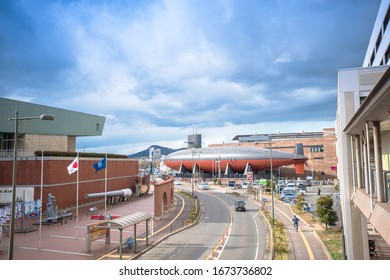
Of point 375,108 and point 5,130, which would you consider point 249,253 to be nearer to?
point 375,108

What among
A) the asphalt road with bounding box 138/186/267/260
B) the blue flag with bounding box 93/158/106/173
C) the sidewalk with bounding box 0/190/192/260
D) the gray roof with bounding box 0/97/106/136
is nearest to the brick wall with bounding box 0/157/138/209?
the gray roof with bounding box 0/97/106/136

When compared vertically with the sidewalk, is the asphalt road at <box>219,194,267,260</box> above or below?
below

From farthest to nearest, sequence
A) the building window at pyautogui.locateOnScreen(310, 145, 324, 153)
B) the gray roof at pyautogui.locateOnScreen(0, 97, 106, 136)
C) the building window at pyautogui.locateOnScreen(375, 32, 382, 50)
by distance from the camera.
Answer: the building window at pyautogui.locateOnScreen(310, 145, 324, 153) → the building window at pyautogui.locateOnScreen(375, 32, 382, 50) → the gray roof at pyautogui.locateOnScreen(0, 97, 106, 136)

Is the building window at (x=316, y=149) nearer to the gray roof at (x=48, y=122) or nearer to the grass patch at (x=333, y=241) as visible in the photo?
the gray roof at (x=48, y=122)

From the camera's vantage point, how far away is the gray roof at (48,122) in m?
23.3

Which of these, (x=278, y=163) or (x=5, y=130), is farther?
(x=278, y=163)

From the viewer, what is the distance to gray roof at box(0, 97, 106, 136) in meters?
23.3

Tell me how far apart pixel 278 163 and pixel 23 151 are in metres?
57.3

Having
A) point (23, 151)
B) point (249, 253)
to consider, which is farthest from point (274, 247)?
point (23, 151)

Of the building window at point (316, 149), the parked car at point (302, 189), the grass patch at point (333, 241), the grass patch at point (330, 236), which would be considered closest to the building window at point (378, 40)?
the grass patch at point (330, 236)

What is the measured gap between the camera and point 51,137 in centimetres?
3122

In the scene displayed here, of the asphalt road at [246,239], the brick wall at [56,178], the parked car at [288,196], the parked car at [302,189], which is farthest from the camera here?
the parked car at [302,189]

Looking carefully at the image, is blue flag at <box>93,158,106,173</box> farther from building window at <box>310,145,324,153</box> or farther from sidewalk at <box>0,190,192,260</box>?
building window at <box>310,145,324,153</box>

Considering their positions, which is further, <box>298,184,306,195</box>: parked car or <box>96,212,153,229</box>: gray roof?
<box>298,184,306,195</box>: parked car
